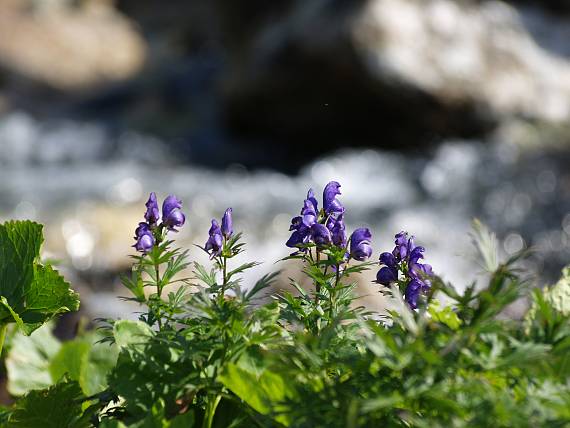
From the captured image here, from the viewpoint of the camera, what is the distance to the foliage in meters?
1.15

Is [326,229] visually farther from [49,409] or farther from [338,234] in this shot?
[49,409]

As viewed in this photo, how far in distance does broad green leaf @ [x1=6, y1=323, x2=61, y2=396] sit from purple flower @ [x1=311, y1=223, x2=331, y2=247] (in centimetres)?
110

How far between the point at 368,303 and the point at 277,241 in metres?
3.79

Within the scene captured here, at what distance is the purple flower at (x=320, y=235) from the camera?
5.16 ft

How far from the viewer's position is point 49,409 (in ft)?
5.17

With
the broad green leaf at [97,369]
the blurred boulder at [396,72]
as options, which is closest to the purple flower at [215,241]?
the broad green leaf at [97,369]

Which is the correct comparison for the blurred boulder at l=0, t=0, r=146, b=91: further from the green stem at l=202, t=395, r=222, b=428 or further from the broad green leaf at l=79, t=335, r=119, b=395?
the green stem at l=202, t=395, r=222, b=428

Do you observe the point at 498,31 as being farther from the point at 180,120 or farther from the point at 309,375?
the point at 309,375

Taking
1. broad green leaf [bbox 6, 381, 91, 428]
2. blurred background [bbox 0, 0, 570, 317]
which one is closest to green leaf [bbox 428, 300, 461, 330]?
broad green leaf [bbox 6, 381, 91, 428]

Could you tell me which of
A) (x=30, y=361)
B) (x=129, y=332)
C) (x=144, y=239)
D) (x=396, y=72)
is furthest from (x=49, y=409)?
(x=396, y=72)

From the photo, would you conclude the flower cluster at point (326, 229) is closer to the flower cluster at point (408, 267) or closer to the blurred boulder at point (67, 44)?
the flower cluster at point (408, 267)

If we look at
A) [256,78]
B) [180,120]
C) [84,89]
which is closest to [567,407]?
[256,78]

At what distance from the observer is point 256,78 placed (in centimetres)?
1088

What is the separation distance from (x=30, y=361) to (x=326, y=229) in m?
1.19
